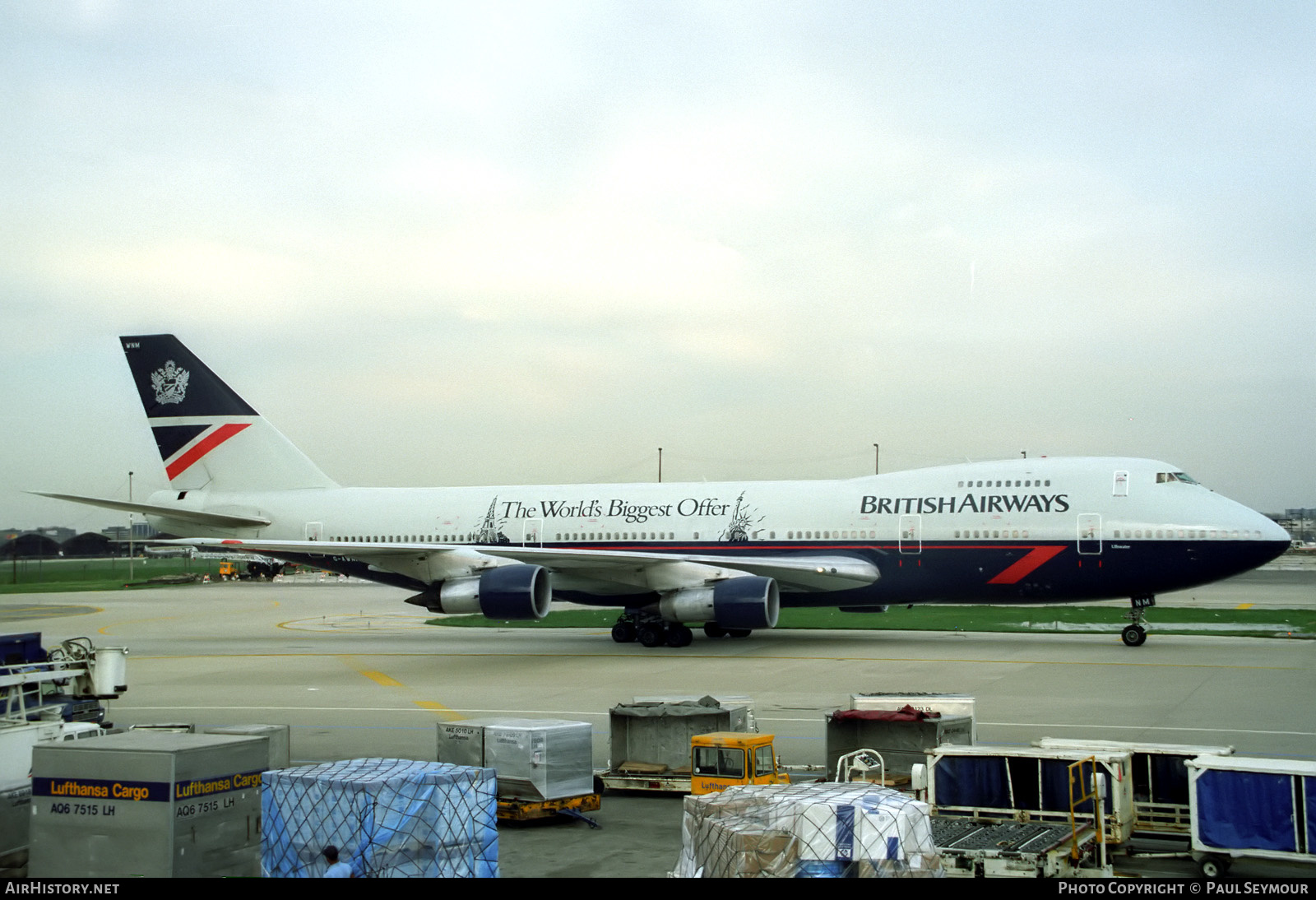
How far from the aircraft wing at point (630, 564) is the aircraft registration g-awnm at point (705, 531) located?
54mm

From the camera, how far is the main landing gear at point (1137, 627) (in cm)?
2606

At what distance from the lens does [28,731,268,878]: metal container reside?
800cm


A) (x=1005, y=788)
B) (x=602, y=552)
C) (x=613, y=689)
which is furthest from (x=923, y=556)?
(x=1005, y=788)

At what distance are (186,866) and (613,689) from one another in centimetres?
1266

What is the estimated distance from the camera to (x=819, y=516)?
28.2 metres

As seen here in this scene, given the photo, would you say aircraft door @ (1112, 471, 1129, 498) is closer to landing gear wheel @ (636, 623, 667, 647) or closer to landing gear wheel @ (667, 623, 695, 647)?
landing gear wheel @ (667, 623, 695, 647)

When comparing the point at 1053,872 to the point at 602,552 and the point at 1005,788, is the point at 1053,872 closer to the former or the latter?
the point at 1005,788

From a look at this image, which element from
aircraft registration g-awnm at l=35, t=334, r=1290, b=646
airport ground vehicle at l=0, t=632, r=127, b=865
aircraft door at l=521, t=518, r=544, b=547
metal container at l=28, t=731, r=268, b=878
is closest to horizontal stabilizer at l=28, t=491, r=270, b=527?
aircraft registration g-awnm at l=35, t=334, r=1290, b=646

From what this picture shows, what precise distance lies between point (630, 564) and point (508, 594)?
3385 mm

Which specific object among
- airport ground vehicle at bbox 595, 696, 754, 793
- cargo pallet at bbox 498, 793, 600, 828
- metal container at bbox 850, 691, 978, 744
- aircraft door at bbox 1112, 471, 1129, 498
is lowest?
cargo pallet at bbox 498, 793, 600, 828

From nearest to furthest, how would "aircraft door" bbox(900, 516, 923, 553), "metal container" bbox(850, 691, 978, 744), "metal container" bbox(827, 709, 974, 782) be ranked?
1. "metal container" bbox(827, 709, 974, 782)
2. "metal container" bbox(850, 691, 978, 744)
3. "aircraft door" bbox(900, 516, 923, 553)

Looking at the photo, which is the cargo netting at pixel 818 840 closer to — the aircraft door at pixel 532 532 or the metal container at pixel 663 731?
the metal container at pixel 663 731

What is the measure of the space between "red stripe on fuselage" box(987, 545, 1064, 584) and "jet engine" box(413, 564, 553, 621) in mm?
10218

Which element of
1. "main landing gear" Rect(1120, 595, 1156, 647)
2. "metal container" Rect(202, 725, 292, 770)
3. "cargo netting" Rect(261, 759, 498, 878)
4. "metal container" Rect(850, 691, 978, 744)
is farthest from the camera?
"main landing gear" Rect(1120, 595, 1156, 647)
